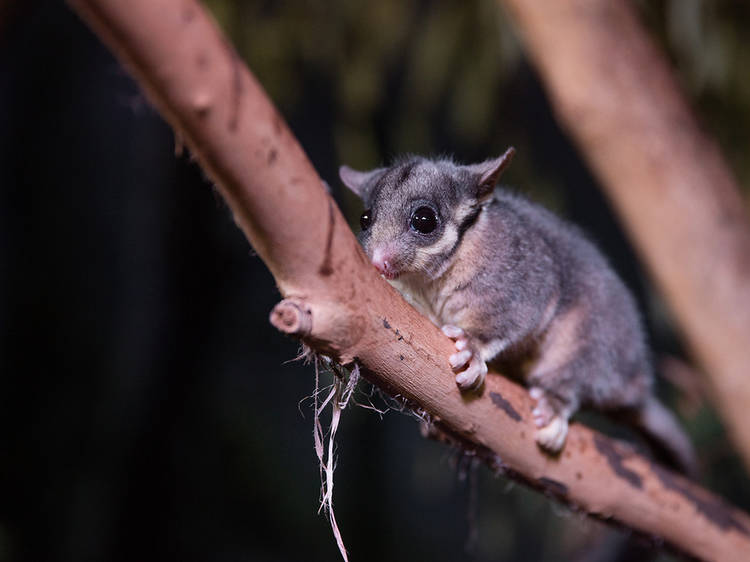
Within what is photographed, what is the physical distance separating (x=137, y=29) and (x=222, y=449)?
445 centimetres

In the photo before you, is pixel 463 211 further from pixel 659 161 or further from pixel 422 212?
pixel 659 161

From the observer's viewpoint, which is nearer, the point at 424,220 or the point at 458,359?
the point at 458,359

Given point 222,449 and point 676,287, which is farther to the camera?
point 222,449

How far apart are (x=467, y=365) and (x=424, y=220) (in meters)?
0.44

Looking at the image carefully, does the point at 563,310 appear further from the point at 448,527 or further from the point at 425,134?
the point at 448,527

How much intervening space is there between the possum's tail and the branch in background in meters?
0.22

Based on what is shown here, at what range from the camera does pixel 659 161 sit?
264 cm

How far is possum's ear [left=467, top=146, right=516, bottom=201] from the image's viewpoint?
1935mm

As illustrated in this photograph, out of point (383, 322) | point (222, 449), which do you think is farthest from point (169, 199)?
point (383, 322)

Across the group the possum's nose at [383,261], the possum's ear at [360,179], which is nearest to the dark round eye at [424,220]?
the possum's nose at [383,261]

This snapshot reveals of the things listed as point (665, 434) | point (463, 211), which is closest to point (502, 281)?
point (463, 211)

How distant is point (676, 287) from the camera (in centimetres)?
271

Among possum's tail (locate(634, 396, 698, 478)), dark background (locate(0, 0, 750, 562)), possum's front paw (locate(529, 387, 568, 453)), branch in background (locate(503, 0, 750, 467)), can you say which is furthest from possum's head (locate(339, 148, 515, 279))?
dark background (locate(0, 0, 750, 562))

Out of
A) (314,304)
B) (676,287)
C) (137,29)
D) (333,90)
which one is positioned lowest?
(314,304)
